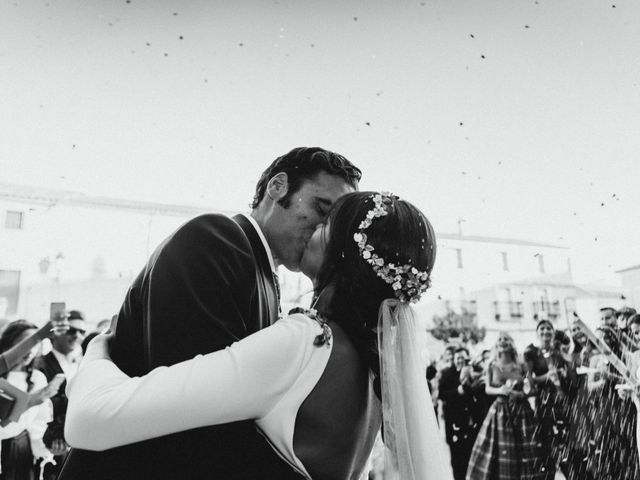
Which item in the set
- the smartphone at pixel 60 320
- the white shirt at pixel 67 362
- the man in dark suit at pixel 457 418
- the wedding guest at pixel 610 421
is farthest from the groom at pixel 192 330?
the man in dark suit at pixel 457 418

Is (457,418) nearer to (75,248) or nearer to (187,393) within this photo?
(187,393)

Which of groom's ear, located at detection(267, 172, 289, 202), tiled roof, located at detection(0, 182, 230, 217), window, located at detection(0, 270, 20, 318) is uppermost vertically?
tiled roof, located at detection(0, 182, 230, 217)

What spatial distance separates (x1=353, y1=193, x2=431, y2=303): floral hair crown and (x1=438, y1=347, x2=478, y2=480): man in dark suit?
6.27 meters

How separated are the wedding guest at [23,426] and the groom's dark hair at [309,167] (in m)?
3.39

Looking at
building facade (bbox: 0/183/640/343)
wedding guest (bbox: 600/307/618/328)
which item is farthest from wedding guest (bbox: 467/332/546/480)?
building facade (bbox: 0/183/640/343)

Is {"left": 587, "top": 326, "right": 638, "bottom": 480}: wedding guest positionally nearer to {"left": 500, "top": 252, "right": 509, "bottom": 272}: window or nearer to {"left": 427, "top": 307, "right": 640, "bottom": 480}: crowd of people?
{"left": 427, "top": 307, "right": 640, "bottom": 480}: crowd of people

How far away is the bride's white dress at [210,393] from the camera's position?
3.49 ft

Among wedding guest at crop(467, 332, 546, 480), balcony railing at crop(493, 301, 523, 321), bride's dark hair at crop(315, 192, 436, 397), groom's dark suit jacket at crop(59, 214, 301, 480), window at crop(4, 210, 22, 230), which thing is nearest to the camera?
groom's dark suit jacket at crop(59, 214, 301, 480)

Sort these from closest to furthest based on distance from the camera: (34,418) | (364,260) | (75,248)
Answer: (364,260) < (34,418) < (75,248)

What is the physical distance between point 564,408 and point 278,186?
19.0ft

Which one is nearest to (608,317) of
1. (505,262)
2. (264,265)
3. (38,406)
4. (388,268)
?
(388,268)

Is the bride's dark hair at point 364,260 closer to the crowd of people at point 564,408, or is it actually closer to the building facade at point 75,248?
the crowd of people at point 564,408

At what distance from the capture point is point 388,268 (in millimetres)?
1508

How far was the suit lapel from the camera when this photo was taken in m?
1.51
